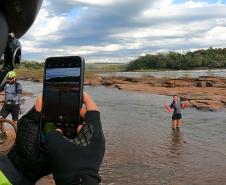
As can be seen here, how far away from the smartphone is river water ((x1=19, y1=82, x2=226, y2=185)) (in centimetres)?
789

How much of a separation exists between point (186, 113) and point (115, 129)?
26.6 feet

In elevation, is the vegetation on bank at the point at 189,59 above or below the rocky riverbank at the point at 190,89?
above

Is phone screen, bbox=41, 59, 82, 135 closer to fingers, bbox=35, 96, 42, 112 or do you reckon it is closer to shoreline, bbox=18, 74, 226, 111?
fingers, bbox=35, 96, 42, 112

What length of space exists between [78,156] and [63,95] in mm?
352

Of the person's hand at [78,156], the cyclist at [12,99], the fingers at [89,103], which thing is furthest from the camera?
the cyclist at [12,99]

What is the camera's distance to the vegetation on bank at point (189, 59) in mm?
123250

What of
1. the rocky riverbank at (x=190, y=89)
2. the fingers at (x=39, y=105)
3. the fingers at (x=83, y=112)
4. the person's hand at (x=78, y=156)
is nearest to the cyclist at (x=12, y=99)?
the fingers at (x=39, y=105)

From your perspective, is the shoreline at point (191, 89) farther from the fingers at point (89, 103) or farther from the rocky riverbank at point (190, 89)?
the fingers at point (89, 103)

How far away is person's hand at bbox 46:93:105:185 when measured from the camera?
1.38 m

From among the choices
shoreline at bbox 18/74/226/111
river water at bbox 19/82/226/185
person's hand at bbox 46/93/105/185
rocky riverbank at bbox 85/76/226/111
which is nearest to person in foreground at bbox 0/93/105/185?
person's hand at bbox 46/93/105/185

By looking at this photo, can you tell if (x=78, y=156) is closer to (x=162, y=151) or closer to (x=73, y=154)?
(x=73, y=154)

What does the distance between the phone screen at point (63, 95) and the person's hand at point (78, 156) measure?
0.16m

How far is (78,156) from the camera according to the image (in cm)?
138

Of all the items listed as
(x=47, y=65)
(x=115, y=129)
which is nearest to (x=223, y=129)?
(x=115, y=129)
